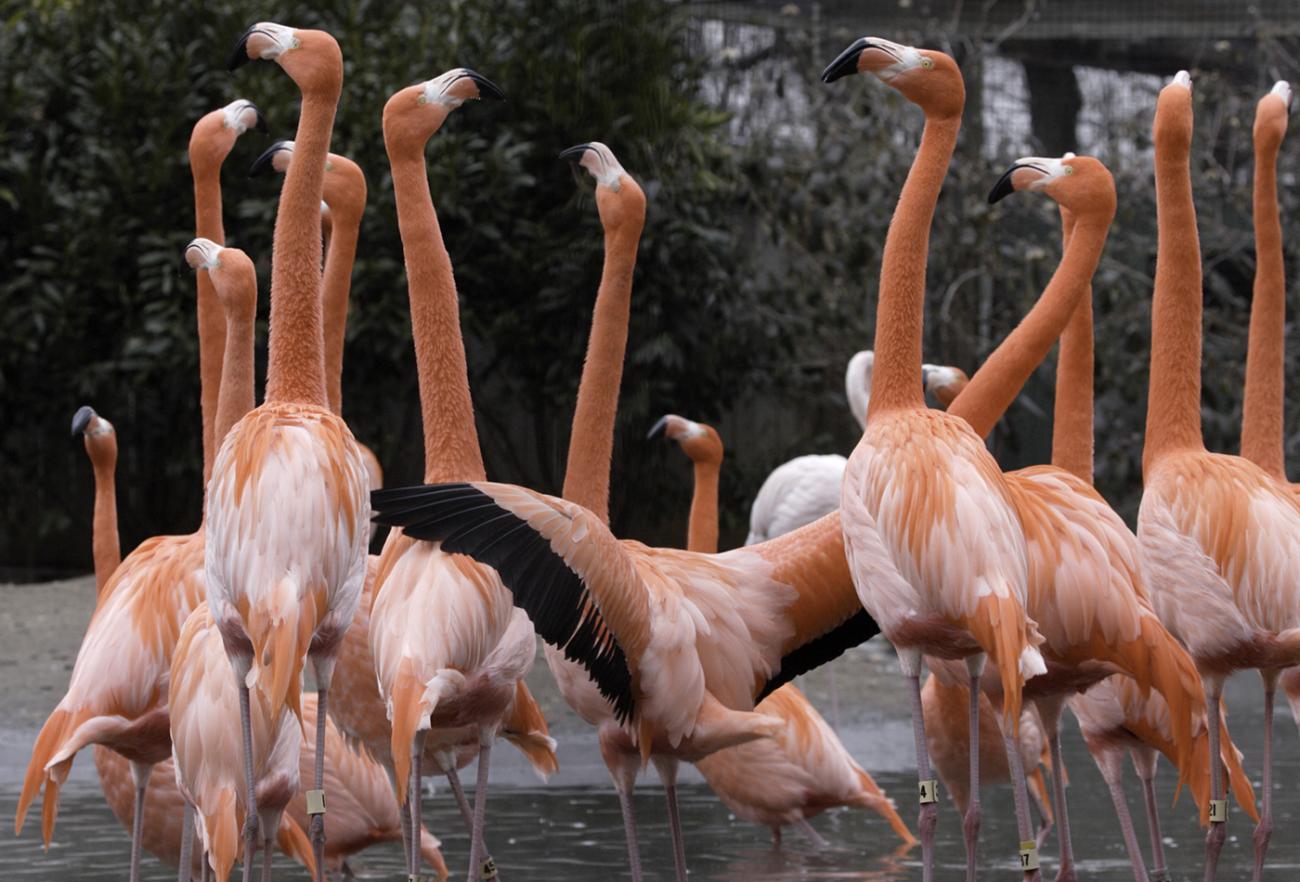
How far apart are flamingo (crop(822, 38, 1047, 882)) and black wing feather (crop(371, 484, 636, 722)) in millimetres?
677

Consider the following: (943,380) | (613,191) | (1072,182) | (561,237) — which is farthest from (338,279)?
(561,237)

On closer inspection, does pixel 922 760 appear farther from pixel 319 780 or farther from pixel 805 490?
pixel 805 490

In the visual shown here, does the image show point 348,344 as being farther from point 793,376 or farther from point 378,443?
point 793,376

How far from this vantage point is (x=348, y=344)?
1164 centimetres

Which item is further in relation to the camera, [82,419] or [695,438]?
[695,438]

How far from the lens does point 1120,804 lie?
16.5ft

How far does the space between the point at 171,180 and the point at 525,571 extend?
846 centimetres

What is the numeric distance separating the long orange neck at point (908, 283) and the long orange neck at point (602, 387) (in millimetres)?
788

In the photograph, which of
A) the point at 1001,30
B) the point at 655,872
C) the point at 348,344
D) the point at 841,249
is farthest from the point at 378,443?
the point at 655,872

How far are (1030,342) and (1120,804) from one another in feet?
4.33

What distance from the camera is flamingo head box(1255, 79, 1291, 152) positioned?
5609mm

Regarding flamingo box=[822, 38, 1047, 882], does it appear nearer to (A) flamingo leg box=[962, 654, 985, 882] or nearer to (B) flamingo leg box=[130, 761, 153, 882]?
(A) flamingo leg box=[962, 654, 985, 882]

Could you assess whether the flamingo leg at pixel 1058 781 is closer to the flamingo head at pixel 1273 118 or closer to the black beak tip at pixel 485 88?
the flamingo head at pixel 1273 118

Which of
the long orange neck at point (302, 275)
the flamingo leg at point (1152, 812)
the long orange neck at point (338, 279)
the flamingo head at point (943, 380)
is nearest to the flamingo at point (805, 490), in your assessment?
the flamingo head at point (943, 380)
